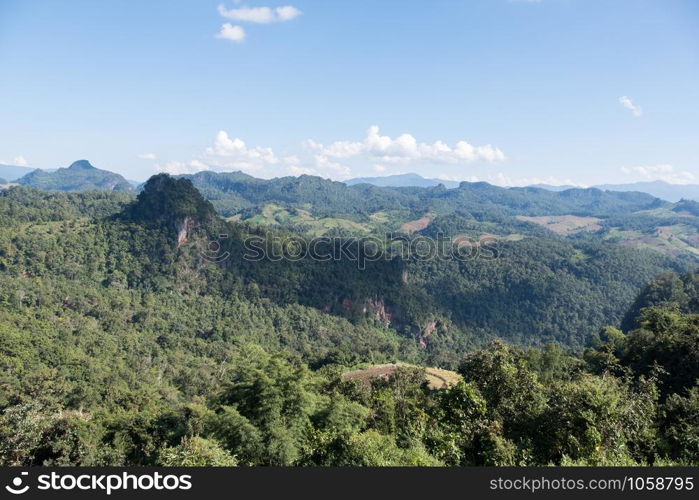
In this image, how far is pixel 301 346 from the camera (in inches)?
4387

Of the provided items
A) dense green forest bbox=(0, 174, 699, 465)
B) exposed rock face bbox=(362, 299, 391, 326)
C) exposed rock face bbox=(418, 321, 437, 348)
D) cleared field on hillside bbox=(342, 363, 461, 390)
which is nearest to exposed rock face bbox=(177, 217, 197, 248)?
dense green forest bbox=(0, 174, 699, 465)

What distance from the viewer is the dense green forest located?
23.6 meters

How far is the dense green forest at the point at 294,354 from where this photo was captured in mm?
23641

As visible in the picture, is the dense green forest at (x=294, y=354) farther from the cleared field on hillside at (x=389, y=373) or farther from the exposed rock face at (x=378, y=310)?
the cleared field on hillside at (x=389, y=373)

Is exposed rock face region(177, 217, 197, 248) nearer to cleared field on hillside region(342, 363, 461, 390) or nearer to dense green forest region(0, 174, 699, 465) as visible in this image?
dense green forest region(0, 174, 699, 465)

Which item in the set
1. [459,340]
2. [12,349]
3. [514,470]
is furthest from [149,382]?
[459,340]

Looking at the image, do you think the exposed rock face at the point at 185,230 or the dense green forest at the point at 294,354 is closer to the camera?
the dense green forest at the point at 294,354

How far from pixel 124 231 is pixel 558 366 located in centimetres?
11648

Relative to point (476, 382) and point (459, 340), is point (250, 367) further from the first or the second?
point (459, 340)

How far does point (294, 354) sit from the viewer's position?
95375 millimetres

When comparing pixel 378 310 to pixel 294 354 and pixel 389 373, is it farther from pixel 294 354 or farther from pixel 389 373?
pixel 389 373

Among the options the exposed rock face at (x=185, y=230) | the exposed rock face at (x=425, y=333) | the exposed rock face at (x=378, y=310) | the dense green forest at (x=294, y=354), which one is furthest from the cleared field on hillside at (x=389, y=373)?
the exposed rock face at (x=185, y=230)

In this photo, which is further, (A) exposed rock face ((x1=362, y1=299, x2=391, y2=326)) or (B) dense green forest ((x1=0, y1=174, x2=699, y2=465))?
(A) exposed rock face ((x1=362, y1=299, x2=391, y2=326))

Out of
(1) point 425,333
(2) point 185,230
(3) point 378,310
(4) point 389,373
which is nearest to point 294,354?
(4) point 389,373
